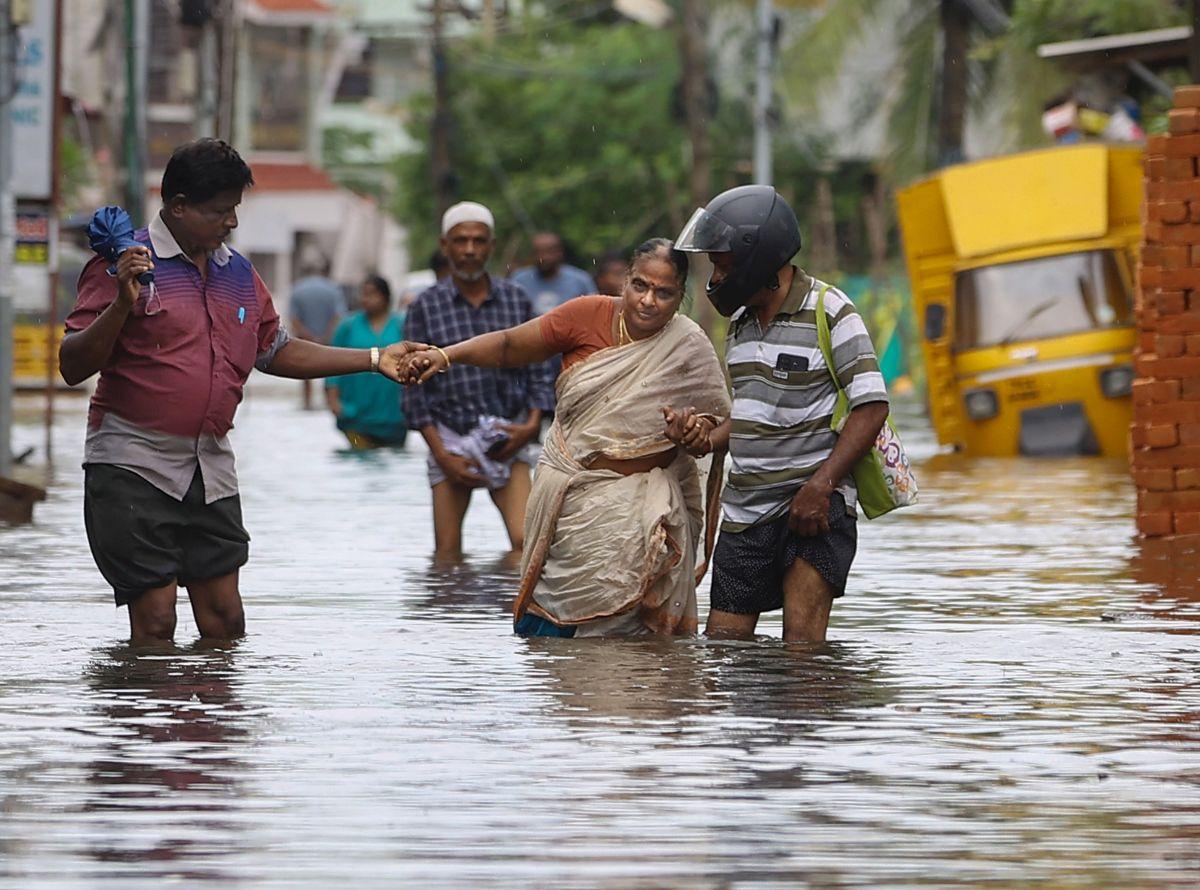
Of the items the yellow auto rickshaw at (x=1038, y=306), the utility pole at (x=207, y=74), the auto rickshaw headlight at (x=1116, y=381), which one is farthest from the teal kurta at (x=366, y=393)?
the utility pole at (x=207, y=74)

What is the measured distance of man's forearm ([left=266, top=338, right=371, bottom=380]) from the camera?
9.23 m

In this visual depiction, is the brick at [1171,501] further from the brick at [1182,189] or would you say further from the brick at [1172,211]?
the brick at [1182,189]

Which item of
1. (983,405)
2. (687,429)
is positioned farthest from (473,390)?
(983,405)

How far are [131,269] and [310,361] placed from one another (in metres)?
1.00

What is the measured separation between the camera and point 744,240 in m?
8.95

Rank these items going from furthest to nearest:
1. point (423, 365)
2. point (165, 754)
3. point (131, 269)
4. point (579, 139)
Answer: point (579, 139) < point (423, 365) < point (131, 269) < point (165, 754)

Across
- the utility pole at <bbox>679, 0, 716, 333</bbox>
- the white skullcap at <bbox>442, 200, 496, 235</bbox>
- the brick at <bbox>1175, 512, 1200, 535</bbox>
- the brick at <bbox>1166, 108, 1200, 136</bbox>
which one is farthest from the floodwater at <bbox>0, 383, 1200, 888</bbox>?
the utility pole at <bbox>679, 0, 716, 333</bbox>

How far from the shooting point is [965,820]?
21.1 feet

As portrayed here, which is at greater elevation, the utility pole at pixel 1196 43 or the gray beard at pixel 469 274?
the utility pole at pixel 1196 43

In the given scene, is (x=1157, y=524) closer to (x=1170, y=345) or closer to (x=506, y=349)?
(x=1170, y=345)

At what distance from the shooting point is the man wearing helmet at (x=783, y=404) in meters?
8.95

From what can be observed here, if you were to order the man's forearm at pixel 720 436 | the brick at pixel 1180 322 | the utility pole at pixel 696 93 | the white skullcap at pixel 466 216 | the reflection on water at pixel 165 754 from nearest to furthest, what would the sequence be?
the reflection on water at pixel 165 754
the man's forearm at pixel 720 436
the white skullcap at pixel 466 216
the brick at pixel 1180 322
the utility pole at pixel 696 93

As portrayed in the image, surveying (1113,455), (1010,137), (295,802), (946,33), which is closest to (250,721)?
(295,802)

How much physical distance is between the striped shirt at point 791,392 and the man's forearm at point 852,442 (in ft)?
0.20
